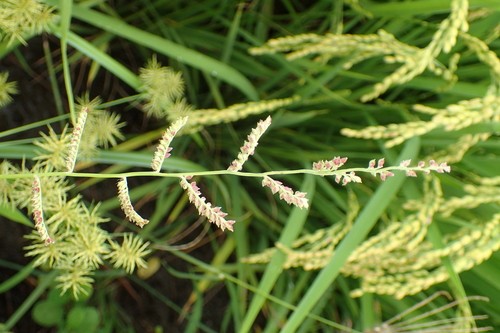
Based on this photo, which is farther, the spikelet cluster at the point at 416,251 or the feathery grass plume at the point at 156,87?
the feathery grass plume at the point at 156,87

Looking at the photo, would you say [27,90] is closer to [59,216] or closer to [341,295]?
[59,216]

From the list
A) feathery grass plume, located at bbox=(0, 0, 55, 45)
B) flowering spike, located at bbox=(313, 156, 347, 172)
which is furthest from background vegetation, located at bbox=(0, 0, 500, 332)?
flowering spike, located at bbox=(313, 156, 347, 172)

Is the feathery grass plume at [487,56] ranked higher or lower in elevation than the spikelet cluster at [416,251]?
higher

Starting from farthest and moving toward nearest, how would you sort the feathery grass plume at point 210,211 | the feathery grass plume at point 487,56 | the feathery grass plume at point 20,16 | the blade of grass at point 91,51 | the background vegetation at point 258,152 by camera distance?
the background vegetation at point 258,152, the feathery grass plume at point 487,56, the blade of grass at point 91,51, the feathery grass plume at point 20,16, the feathery grass plume at point 210,211

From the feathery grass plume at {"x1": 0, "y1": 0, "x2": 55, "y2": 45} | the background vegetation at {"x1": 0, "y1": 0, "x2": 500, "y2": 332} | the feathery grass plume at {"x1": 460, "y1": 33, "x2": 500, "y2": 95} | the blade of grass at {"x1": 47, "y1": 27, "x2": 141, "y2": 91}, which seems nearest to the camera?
the feathery grass plume at {"x1": 0, "y1": 0, "x2": 55, "y2": 45}

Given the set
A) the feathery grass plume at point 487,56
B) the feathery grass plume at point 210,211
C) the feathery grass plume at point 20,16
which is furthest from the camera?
the feathery grass plume at point 487,56

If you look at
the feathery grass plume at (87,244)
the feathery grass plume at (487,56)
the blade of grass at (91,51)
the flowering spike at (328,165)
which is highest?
the feathery grass plume at (487,56)

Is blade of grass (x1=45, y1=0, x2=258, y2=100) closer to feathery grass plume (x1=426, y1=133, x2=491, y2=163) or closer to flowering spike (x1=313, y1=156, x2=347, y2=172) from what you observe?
feathery grass plume (x1=426, y1=133, x2=491, y2=163)

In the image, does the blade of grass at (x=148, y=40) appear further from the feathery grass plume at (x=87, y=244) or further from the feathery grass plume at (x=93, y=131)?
the feathery grass plume at (x=87, y=244)

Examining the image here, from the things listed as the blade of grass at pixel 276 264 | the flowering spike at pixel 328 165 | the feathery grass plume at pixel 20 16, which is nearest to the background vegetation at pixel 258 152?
the blade of grass at pixel 276 264
